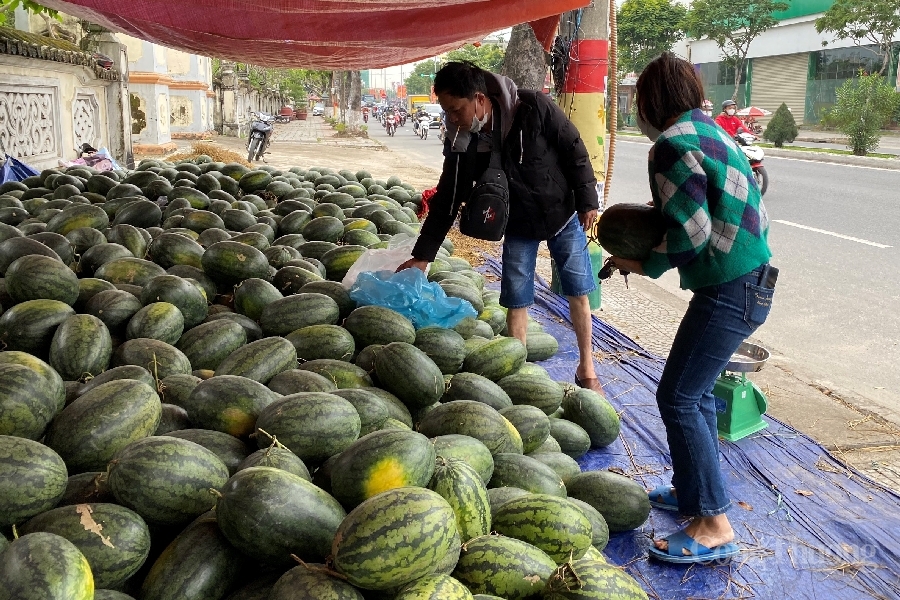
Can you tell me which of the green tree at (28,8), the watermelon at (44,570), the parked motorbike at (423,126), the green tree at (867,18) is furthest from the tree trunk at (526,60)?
the parked motorbike at (423,126)

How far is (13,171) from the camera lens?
7.25 meters

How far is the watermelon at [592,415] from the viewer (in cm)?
345

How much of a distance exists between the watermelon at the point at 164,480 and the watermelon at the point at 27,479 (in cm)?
Result: 14

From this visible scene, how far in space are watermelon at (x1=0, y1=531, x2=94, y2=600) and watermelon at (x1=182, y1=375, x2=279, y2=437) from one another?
0.76 meters

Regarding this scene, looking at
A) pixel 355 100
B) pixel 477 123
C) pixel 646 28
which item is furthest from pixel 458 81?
pixel 646 28

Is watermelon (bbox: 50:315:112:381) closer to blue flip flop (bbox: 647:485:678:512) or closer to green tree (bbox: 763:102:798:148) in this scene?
blue flip flop (bbox: 647:485:678:512)

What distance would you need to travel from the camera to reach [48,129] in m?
9.25

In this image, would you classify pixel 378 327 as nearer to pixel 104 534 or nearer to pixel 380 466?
pixel 380 466

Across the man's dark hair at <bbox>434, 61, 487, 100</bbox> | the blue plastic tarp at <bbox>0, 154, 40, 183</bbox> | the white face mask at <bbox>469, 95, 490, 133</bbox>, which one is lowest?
the blue plastic tarp at <bbox>0, 154, 40, 183</bbox>

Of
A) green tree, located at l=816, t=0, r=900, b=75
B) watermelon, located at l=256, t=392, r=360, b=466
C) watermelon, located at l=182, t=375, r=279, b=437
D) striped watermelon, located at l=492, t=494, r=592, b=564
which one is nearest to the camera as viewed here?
striped watermelon, located at l=492, t=494, r=592, b=564

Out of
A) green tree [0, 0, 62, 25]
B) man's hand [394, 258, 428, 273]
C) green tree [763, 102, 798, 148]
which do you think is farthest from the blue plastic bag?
green tree [763, 102, 798, 148]

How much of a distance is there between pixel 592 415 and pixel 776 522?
2.89 ft

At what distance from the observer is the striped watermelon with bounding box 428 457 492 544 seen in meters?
2.06

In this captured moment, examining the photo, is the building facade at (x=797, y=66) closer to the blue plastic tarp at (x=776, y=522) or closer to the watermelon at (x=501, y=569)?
the blue plastic tarp at (x=776, y=522)
